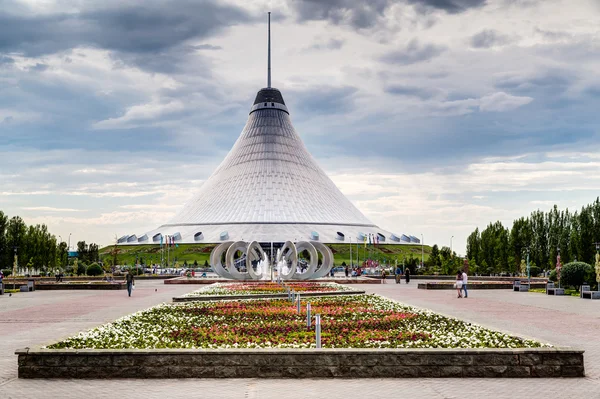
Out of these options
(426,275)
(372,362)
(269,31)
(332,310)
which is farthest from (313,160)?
(372,362)

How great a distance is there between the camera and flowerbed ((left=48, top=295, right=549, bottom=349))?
1098 cm

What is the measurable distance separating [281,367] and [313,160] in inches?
3856

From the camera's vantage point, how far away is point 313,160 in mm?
107188

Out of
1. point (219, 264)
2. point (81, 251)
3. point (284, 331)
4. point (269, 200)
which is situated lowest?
point (284, 331)

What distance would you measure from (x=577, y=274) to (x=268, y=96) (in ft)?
271

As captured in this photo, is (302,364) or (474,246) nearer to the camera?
(302,364)

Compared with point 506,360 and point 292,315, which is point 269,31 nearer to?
point 292,315

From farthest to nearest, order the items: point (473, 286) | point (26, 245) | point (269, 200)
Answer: point (269, 200)
point (26, 245)
point (473, 286)

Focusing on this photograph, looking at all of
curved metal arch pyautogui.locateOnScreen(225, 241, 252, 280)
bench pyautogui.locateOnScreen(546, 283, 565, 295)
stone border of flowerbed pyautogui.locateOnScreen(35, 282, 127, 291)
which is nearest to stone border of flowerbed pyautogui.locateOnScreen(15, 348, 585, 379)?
bench pyautogui.locateOnScreen(546, 283, 565, 295)

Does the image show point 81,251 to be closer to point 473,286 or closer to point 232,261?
point 232,261

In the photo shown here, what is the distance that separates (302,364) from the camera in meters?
9.73

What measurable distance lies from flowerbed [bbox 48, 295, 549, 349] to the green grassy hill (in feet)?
239

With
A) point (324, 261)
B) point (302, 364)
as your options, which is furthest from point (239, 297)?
point (324, 261)

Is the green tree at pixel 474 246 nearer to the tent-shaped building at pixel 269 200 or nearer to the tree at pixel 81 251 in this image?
the tent-shaped building at pixel 269 200
